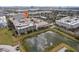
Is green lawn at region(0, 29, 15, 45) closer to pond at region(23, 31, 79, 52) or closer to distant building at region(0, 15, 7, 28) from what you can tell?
distant building at region(0, 15, 7, 28)

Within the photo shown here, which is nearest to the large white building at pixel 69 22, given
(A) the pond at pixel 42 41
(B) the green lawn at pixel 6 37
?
(A) the pond at pixel 42 41

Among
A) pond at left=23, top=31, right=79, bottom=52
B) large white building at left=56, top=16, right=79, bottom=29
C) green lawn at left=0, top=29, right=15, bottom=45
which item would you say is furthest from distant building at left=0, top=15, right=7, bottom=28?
large white building at left=56, top=16, right=79, bottom=29

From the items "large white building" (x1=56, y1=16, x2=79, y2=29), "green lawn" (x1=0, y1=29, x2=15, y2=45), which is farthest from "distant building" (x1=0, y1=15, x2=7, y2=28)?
"large white building" (x1=56, y1=16, x2=79, y2=29)

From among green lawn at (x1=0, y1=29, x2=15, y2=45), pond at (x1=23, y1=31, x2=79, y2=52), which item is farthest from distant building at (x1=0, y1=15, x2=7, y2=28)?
pond at (x1=23, y1=31, x2=79, y2=52)

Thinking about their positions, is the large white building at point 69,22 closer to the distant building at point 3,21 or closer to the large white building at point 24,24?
the large white building at point 24,24

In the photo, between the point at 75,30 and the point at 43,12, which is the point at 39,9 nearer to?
the point at 43,12

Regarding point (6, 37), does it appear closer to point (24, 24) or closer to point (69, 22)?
point (24, 24)

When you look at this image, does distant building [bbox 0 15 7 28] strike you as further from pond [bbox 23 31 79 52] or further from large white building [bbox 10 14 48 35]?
pond [bbox 23 31 79 52]

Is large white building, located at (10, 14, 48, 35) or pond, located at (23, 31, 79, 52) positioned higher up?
large white building, located at (10, 14, 48, 35)

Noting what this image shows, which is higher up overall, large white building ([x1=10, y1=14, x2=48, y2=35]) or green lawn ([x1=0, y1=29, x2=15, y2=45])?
large white building ([x1=10, y1=14, x2=48, y2=35])
